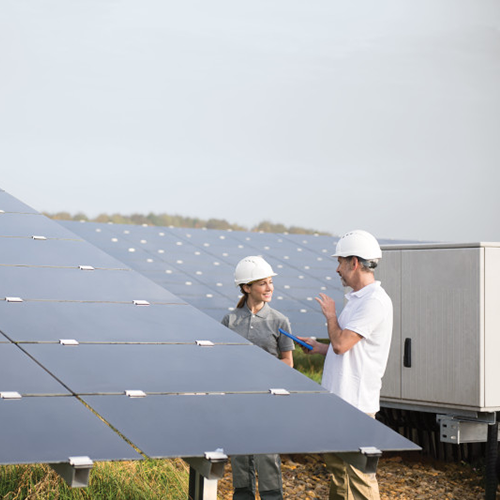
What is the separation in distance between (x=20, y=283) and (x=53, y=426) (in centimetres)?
222

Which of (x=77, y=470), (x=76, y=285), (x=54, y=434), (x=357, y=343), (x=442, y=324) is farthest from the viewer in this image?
(x=442, y=324)

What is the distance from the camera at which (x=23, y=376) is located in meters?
4.17

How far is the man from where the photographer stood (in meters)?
5.55

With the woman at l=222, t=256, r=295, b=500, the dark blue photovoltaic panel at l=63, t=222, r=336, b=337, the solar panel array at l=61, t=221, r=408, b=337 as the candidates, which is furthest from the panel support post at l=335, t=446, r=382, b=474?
the dark blue photovoltaic panel at l=63, t=222, r=336, b=337

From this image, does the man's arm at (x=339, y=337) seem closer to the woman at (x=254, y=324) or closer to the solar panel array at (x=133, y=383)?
the solar panel array at (x=133, y=383)

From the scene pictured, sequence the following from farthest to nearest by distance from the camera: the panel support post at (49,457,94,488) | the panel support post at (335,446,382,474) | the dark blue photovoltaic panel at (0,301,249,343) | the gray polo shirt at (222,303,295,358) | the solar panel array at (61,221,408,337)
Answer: the solar panel array at (61,221,408,337) → the gray polo shirt at (222,303,295,358) → the dark blue photovoltaic panel at (0,301,249,343) → the panel support post at (335,446,382,474) → the panel support post at (49,457,94,488)

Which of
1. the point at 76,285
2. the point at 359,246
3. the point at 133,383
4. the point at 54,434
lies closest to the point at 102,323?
the point at 76,285

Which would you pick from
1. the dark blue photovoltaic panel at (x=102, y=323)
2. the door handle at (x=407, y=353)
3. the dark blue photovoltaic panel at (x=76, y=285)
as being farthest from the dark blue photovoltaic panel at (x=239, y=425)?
the door handle at (x=407, y=353)

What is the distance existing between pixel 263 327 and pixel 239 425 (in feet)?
9.54

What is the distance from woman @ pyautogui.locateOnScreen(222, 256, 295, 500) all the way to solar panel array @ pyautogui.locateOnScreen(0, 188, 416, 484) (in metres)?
1.00

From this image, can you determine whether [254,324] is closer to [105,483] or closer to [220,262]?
[105,483]

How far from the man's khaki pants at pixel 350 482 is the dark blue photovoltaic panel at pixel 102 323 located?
3.56 feet

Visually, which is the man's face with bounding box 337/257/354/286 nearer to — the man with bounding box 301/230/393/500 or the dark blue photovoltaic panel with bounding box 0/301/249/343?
the man with bounding box 301/230/393/500

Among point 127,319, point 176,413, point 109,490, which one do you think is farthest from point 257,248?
point 176,413
